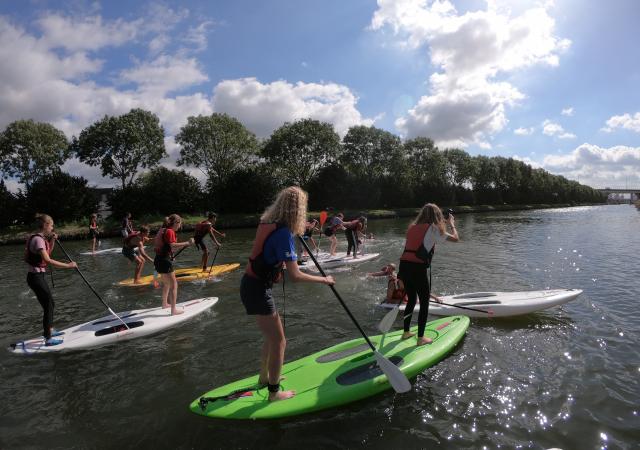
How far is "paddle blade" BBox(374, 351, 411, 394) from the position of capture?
4812mm

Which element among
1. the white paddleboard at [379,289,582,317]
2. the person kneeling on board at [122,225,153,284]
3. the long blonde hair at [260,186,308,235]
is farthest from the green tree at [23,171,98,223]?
the long blonde hair at [260,186,308,235]

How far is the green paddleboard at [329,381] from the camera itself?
4512mm

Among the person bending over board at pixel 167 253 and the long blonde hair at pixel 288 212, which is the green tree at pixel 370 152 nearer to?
the person bending over board at pixel 167 253

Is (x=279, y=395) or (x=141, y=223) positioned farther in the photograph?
(x=141, y=223)

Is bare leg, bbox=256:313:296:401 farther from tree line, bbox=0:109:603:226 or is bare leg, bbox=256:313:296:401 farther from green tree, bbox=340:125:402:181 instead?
green tree, bbox=340:125:402:181

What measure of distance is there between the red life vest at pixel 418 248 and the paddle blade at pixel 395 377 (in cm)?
172

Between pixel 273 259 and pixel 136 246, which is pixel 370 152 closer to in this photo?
pixel 136 246

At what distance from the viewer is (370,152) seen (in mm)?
60688

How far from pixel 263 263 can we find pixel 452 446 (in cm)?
291

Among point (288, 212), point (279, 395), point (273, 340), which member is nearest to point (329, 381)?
point (279, 395)

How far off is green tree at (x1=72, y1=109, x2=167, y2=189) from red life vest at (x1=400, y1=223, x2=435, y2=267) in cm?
4295

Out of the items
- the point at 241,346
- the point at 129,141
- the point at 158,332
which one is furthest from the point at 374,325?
the point at 129,141

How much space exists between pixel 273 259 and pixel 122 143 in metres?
44.8

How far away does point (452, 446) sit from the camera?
4.18 m
